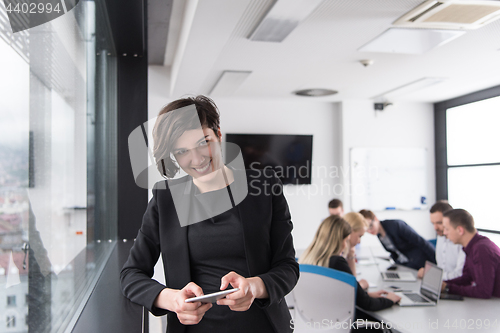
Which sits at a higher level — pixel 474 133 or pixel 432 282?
pixel 474 133

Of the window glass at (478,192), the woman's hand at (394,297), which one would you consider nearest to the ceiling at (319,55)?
the window glass at (478,192)

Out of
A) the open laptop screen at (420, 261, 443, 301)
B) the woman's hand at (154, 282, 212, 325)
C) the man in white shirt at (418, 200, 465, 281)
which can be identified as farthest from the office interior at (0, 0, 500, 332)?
the open laptop screen at (420, 261, 443, 301)

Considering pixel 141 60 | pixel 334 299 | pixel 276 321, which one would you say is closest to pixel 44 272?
pixel 276 321

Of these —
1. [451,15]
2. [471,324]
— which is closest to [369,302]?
[471,324]

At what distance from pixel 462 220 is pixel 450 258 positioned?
30.1 inches

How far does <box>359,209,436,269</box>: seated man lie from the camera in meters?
3.84

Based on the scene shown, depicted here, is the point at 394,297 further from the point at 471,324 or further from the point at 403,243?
the point at 403,243

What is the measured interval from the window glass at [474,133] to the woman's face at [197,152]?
522 cm

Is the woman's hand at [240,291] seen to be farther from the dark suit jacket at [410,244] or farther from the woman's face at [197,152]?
the dark suit jacket at [410,244]

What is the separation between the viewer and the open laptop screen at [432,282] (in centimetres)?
260

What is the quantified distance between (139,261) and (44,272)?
12.5 inches

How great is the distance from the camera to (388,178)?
5961mm

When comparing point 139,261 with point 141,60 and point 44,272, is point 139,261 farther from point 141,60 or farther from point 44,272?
point 141,60

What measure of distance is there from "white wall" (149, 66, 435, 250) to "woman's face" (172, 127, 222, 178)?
4545 mm
